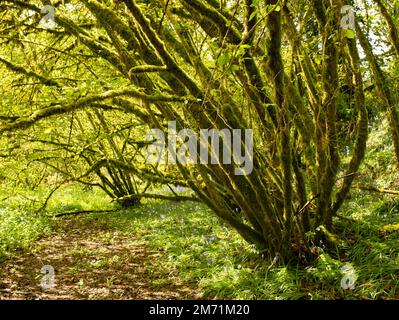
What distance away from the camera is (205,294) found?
179 inches

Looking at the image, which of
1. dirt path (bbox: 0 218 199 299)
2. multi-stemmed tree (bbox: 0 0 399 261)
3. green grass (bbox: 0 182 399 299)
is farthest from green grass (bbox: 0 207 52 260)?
multi-stemmed tree (bbox: 0 0 399 261)

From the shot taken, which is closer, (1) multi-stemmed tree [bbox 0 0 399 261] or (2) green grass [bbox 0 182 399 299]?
(1) multi-stemmed tree [bbox 0 0 399 261]

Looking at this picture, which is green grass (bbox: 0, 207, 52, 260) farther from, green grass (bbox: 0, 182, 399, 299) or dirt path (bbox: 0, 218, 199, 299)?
dirt path (bbox: 0, 218, 199, 299)

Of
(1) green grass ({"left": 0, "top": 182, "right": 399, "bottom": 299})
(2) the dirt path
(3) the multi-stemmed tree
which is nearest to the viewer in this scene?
(3) the multi-stemmed tree

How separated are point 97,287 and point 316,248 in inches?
112

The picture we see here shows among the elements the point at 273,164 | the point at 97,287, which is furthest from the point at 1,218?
the point at 273,164

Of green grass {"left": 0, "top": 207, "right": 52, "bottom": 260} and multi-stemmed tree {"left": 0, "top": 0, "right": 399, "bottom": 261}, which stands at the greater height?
multi-stemmed tree {"left": 0, "top": 0, "right": 399, "bottom": 261}

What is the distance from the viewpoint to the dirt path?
197 inches

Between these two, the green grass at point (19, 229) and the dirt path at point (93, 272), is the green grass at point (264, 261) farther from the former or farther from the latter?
the dirt path at point (93, 272)

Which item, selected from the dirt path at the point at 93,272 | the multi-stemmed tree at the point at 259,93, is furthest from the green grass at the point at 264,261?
A: the multi-stemmed tree at the point at 259,93

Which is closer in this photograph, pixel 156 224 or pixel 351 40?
pixel 351 40

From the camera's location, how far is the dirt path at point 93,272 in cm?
501

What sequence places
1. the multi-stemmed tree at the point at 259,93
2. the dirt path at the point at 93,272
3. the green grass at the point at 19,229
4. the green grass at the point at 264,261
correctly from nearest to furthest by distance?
the multi-stemmed tree at the point at 259,93 < the green grass at the point at 264,261 < the dirt path at the point at 93,272 < the green grass at the point at 19,229

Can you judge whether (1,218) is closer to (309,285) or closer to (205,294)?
(205,294)
